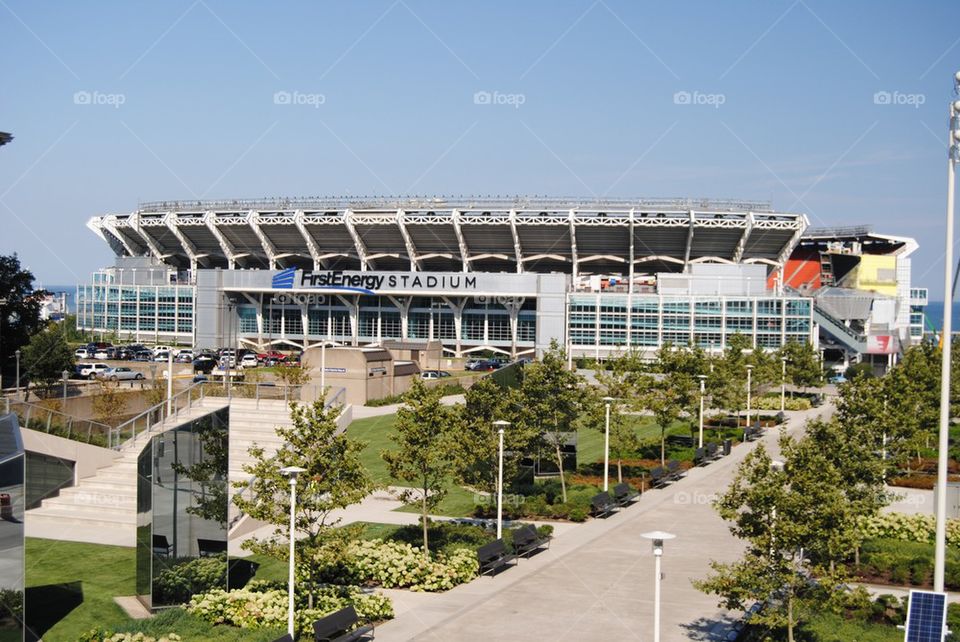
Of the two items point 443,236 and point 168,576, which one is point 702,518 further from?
point 443,236

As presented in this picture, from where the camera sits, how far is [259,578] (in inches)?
908

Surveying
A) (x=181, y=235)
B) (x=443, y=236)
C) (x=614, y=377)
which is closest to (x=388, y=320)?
(x=443, y=236)

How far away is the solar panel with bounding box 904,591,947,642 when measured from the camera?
1700 centimetres

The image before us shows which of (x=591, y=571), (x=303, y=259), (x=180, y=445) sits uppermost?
(x=303, y=259)

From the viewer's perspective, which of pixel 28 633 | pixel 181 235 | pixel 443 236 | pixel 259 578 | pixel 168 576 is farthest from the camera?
pixel 181 235

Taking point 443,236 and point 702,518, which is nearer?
point 702,518

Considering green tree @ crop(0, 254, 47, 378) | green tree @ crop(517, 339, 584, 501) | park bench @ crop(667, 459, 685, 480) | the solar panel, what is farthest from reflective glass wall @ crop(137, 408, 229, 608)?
green tree @ crop(0, 254, 47, 378)

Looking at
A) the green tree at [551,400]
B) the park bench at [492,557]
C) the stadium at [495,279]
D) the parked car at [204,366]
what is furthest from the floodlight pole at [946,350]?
the stadium at [495,279]

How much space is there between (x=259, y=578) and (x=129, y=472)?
27.4 ft

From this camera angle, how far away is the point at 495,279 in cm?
9144

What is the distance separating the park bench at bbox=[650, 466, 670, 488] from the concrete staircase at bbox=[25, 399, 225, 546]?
1684 cm

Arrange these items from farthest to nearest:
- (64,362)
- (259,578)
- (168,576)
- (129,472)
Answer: (64,362), (129,472), (259,578), (168,576)

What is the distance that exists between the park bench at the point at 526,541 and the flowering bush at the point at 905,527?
9.07 m

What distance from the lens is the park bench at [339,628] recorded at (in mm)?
18344
